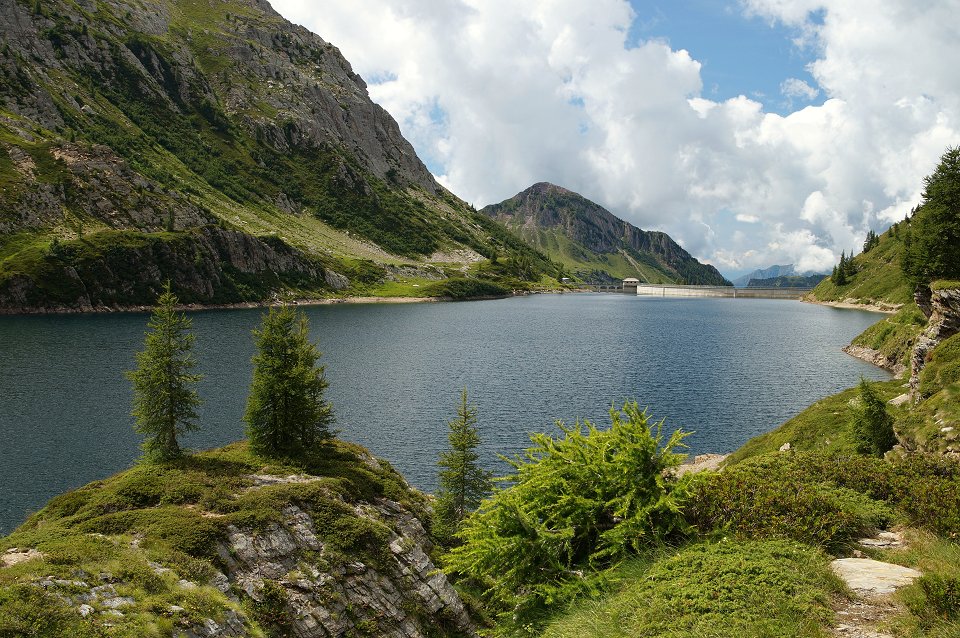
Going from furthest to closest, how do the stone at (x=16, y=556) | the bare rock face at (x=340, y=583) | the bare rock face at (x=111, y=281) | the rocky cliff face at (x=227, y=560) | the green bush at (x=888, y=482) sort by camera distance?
the bare rock face at (x=111, y=281) → the bare rock face at (x=340, y=583) → the stone at (x=16, y=556) → the rocky cliff face at (x=227, y=560) → the green bush at (x=888, y=482)

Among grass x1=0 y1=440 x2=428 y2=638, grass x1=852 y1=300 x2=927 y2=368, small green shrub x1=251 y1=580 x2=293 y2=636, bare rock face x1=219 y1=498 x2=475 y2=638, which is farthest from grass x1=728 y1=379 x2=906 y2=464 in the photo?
grass x1=852 y1=300 x2=927 y2=368

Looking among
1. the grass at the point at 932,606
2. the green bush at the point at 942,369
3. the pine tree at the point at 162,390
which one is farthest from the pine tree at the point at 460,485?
the grass at the point at 932,606

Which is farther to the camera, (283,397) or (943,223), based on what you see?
(943,223)

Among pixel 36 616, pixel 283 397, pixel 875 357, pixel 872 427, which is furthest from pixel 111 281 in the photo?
pixel 875 357

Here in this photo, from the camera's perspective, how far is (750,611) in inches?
432

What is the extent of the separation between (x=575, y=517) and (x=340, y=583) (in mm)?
16738

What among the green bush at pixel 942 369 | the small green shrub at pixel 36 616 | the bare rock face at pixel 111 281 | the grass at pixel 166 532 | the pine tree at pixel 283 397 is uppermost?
the bare rock face at pixel 111 281

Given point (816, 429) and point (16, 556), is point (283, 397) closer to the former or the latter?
point (16, 556)

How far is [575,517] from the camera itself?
50.0 feet

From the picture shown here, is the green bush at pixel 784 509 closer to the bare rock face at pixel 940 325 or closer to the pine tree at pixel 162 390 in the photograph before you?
the pine tree at pixel 162 390

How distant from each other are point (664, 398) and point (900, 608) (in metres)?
72.2

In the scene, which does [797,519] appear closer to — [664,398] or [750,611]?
[750,611]

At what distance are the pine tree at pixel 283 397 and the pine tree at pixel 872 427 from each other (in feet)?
116

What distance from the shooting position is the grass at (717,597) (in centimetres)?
1060
